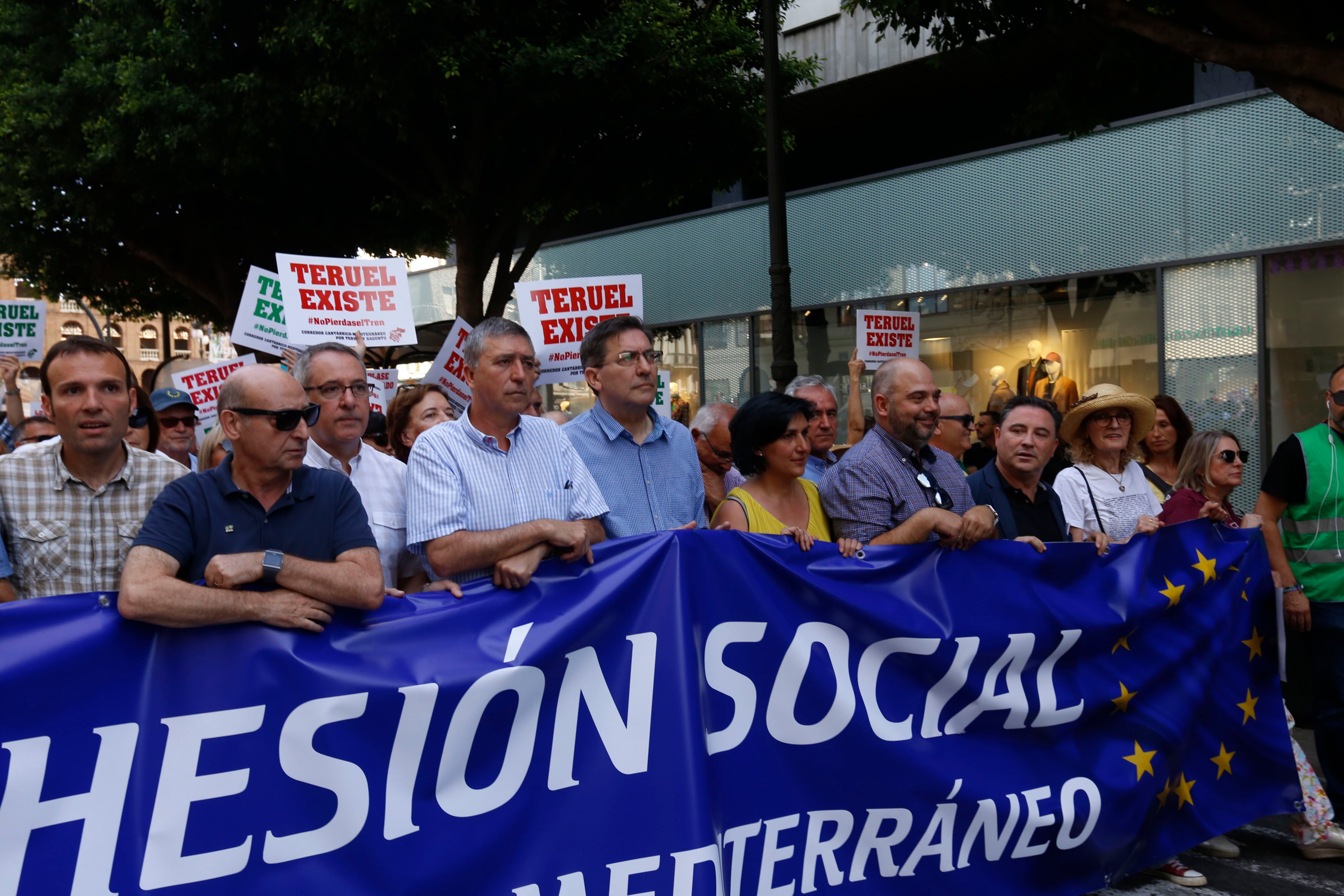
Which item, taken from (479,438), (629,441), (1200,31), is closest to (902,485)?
(629,441)

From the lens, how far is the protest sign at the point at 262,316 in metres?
7.73

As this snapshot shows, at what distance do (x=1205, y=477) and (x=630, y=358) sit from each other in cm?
301

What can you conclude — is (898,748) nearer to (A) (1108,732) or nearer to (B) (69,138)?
(A) (1108,732)

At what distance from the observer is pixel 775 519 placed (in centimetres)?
388

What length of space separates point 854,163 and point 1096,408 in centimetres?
1137

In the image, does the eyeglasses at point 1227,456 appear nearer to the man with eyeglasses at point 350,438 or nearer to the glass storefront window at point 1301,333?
the man with eyeglasses at point 350,438

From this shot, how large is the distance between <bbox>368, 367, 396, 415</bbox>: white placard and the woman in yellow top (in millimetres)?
4546

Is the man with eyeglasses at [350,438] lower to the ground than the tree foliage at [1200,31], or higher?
lower

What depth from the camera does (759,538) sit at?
3443mm

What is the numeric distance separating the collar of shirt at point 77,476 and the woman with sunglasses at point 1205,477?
4102 millimetres

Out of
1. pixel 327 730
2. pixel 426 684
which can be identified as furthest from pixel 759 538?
pixel 327 730

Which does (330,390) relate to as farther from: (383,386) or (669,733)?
(383,386)

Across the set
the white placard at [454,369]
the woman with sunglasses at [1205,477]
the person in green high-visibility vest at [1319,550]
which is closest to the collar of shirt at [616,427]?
the woman with sunglasses at [1205,477]

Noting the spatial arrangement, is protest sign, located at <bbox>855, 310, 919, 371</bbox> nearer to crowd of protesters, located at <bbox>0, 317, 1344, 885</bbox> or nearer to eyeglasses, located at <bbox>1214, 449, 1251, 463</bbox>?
crowd of protesters, located at <bbox>0, 317, 1344, 885</bbox>
